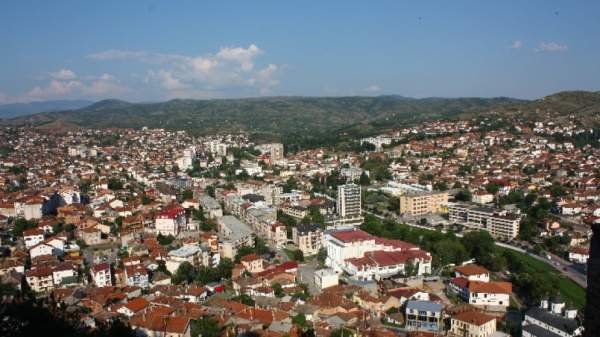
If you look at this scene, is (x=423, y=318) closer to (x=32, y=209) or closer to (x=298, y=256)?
(x=298, y=256)

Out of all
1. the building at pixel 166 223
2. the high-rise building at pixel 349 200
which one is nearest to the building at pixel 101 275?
the building at pixel 166 223

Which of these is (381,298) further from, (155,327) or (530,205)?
(530,205)

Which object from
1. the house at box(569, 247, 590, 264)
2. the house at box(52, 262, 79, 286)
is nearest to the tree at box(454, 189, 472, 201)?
the house at box(569, 247, 590, 264)

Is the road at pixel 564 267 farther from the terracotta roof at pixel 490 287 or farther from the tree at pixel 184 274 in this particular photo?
the tree at pixel 184 274

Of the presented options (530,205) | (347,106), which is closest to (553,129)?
(530,205)

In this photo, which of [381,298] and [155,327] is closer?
[155,327]

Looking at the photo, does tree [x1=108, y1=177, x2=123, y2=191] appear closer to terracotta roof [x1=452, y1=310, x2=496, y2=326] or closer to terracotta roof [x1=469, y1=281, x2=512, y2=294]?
terracotta roof [x1=469, y1=281, x2=512, y2=294]
